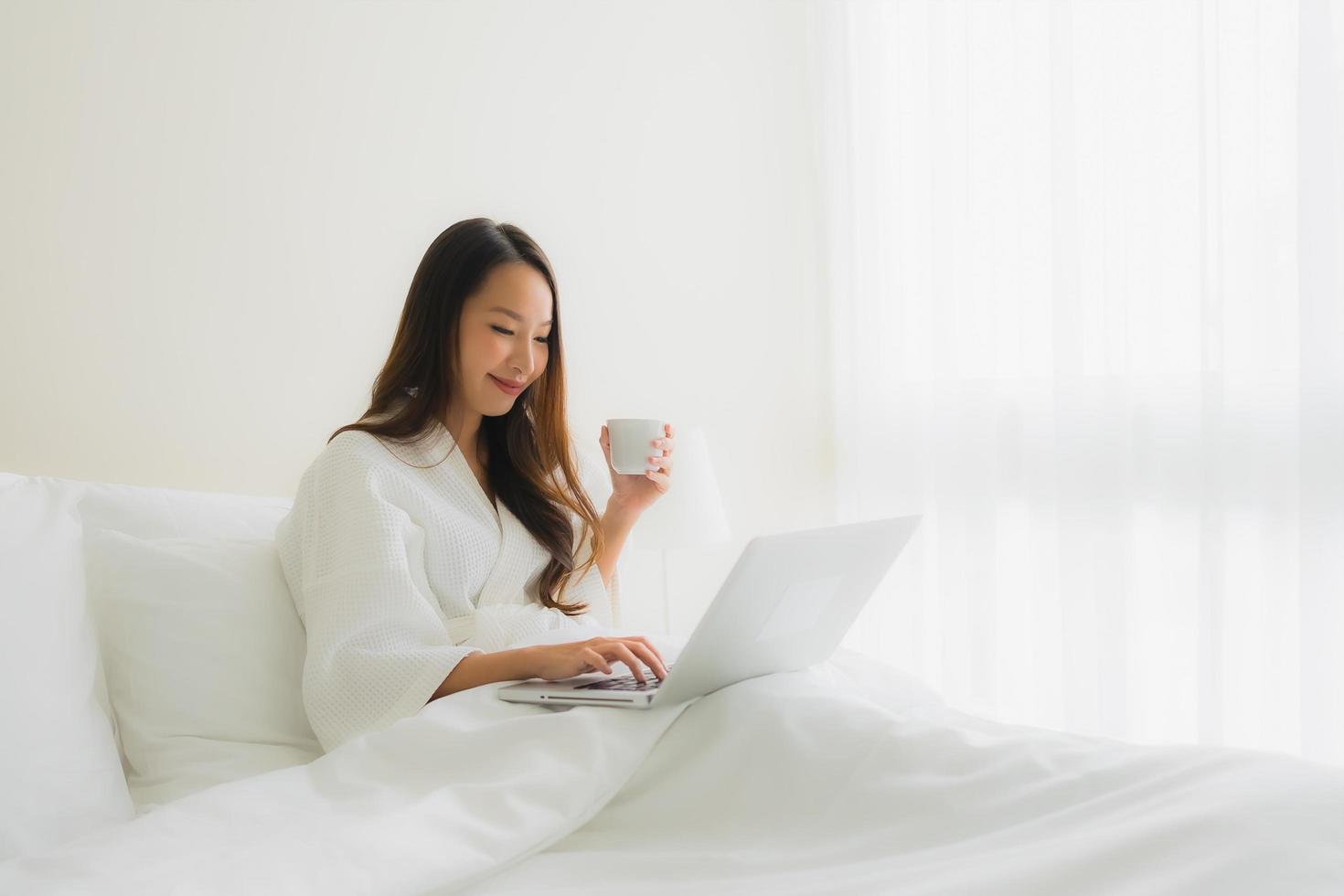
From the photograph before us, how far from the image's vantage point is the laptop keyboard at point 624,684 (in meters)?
1.21

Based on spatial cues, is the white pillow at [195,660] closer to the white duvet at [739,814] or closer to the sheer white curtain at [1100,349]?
the white duvet at [739,814]

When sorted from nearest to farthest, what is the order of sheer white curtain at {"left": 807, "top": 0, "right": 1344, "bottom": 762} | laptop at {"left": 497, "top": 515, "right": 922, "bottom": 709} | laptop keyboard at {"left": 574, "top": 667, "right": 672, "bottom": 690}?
laptop at {"left": 497, "top": 515, "right": 922, "bottom": 709}, laptop keyboard at {"left": 574, "top": 667, "right": 672, "bottom": 690}, sheer white curtain at {"left": 807, "top": 0, "right": 1344, "bottom": 762}

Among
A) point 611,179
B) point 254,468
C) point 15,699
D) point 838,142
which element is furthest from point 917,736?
point 838,142

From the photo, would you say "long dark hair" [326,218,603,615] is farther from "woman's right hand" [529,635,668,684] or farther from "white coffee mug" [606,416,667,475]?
"woman's right hand" [529,635,668,684]

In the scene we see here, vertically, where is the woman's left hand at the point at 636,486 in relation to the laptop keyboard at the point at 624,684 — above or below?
above

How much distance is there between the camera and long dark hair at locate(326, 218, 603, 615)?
1754 mm

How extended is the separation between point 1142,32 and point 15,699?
2.38 metres

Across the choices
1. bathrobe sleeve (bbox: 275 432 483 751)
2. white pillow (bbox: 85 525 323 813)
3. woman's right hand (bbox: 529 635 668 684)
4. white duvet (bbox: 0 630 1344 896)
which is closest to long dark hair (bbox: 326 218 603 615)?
bathrobe sleeve (bbox: 275 432 483 751)

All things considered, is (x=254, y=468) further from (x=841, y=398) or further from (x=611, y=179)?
(x=841, y=398)

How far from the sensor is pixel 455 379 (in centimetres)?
181

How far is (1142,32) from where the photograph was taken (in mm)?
2330

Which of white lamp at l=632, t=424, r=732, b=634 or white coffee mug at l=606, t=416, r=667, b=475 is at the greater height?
white coffee mug at l=606, t=416, r=667, b=475

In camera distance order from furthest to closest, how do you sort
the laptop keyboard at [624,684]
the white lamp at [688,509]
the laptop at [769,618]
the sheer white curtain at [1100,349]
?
the white lamp at [688,509]
the sheer white curtain at [1100,349]
the laptop keyboard at [624,684]
the laptop at [769,618]

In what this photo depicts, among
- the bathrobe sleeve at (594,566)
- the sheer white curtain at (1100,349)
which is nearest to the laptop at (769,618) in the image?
the bathrobe sleeve at (594,566)
